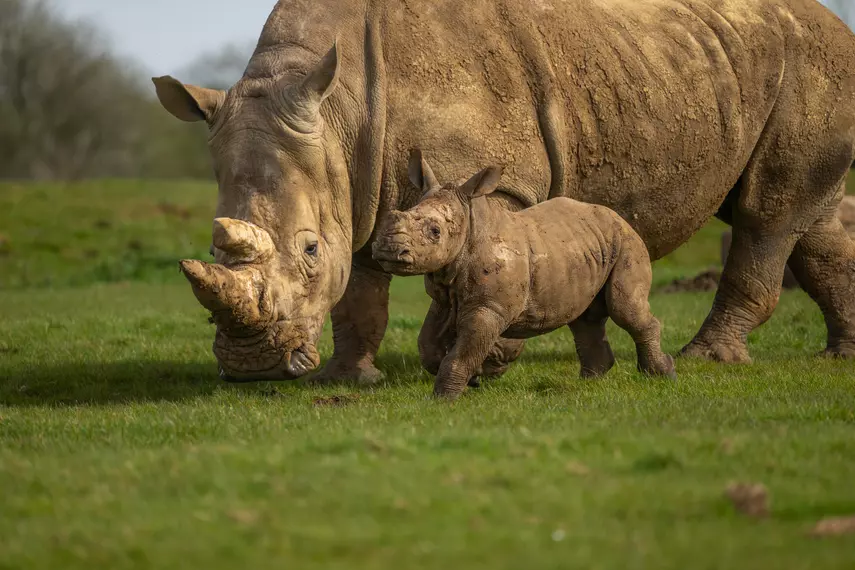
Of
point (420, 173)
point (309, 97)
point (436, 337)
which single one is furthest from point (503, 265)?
point (309, 97)

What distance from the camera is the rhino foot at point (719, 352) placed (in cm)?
965

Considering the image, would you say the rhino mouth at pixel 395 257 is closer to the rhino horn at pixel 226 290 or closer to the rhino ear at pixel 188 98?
the rhino horn at pixel 226 290

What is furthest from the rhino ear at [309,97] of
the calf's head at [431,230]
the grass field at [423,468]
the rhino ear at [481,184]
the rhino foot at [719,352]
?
the rhino foot at [719,352]

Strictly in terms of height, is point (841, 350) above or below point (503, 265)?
below

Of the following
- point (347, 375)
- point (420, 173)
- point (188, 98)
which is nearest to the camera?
point (420, 173)

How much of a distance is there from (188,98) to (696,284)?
9.43 m

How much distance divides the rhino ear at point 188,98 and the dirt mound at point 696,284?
29.5 ft

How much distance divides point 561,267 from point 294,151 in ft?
5.89

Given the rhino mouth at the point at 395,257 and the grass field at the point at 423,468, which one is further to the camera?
the rhino mouth at the point at 395,257

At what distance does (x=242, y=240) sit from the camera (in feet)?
23.2

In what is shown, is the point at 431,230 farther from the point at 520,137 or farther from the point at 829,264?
the point at 829,264

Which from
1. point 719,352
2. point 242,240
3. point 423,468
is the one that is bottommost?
point 719,352

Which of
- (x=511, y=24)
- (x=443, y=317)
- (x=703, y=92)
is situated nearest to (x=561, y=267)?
(x=443, y=317)

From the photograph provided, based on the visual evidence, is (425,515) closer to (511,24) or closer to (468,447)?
(468,447)
